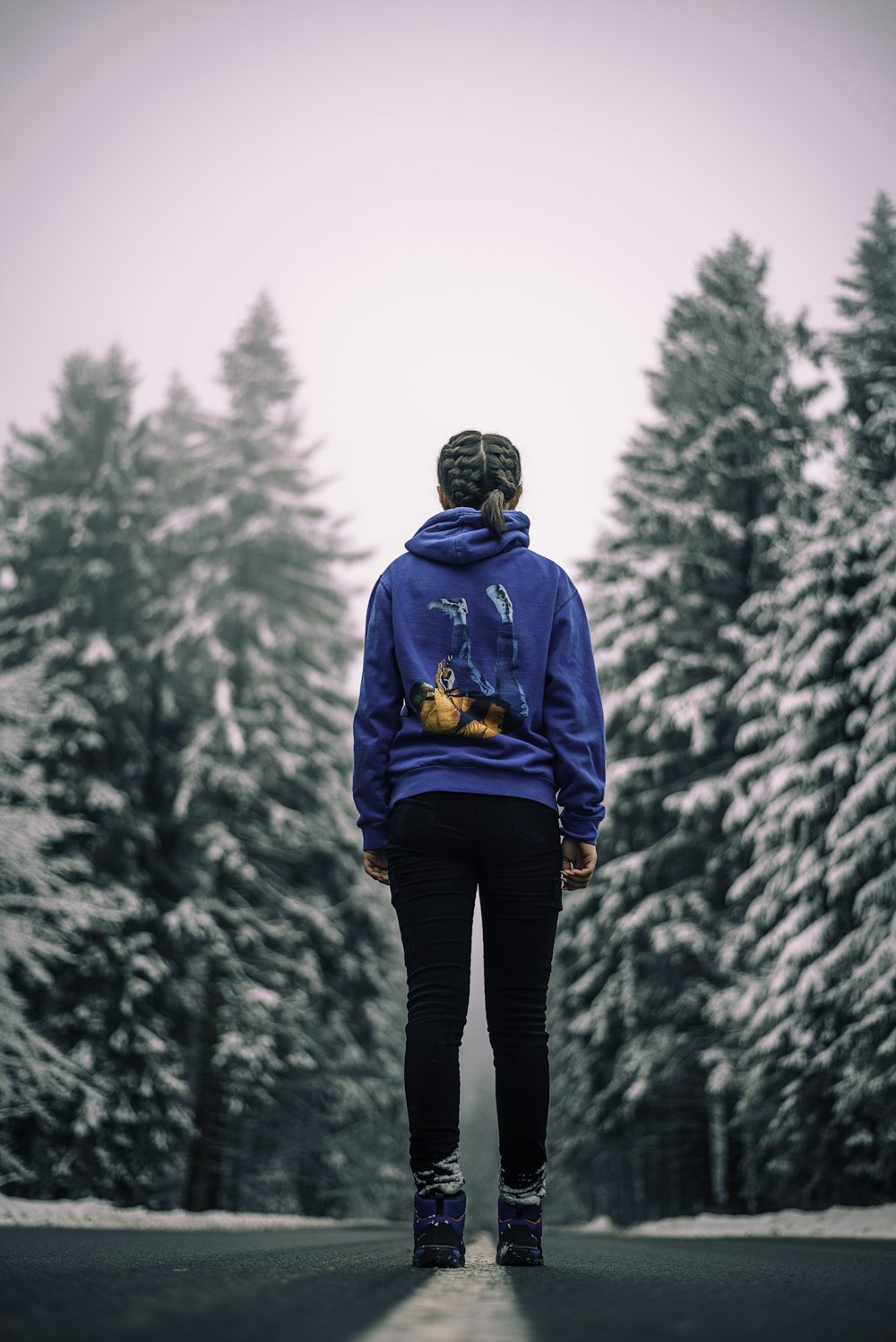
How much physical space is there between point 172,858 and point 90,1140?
4381 mm

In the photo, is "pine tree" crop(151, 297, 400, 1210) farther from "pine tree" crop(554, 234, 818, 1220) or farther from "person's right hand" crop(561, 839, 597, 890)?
"person's right hand" crop(561, 839, 597, 890)

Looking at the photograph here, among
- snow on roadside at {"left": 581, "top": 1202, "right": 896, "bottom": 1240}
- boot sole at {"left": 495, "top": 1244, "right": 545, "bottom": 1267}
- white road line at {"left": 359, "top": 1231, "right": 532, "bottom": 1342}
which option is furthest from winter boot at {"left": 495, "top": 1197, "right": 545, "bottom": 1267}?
snow on roadside at {"left": 581, "top": 1202, "right": 896, "bottom": 1240}

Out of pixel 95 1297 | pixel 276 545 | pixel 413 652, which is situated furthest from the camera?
pixel 276 545

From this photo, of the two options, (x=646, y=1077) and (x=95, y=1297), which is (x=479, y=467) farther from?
(x=646, y=1077)

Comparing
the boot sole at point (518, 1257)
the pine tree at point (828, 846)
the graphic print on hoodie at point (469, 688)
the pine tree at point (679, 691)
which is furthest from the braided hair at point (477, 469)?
the pine tree at point (679, 691)

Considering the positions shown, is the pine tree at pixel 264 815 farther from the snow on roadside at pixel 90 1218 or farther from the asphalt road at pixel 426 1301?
the asphalt road at pixel 426 1301

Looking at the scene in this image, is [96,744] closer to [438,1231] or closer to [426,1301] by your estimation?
[438,1231]

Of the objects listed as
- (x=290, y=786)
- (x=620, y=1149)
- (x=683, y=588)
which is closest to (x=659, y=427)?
(x=683, y=588)

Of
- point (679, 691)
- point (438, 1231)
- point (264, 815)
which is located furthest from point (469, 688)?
point (264, 815)

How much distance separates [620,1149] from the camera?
63.1ft

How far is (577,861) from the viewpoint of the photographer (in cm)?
333

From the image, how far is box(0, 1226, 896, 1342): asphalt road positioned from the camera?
140cm

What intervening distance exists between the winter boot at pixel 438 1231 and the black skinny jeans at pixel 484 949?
9 centimetres

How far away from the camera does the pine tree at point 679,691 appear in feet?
52.5
